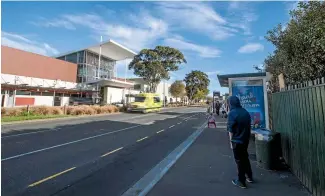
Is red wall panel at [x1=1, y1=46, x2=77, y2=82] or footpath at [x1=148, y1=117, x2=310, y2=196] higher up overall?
red wall panel at [x1=1, y1=46, x2=77, y2=82]

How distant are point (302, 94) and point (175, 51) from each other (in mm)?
46483

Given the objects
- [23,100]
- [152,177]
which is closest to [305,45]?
[152,177]

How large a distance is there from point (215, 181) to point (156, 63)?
141 ft

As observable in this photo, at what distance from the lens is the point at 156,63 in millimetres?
47469

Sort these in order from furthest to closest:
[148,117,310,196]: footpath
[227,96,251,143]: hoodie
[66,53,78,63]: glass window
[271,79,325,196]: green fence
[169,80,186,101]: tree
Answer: [169,80,186,101]: tree
[66,53,78,63]: glass window
[227,96,251,143]: hoodie
[148,117,310,196]: footpath
[271,79,325,196]: green fence

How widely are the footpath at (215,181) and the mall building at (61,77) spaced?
92.6 feet

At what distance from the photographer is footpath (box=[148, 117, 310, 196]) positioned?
4773 mm

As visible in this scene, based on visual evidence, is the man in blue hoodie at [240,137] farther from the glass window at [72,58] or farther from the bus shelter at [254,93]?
the glass window at [72,58]

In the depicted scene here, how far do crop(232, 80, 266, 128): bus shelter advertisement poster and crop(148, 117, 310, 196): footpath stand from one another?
2.80 metres

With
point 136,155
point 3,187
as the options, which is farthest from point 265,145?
point 3,187

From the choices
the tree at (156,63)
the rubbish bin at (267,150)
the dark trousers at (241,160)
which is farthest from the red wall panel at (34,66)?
the dark trousers at (241,160)

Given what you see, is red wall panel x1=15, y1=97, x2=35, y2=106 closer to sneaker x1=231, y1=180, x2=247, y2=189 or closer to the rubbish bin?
the rubbish bin

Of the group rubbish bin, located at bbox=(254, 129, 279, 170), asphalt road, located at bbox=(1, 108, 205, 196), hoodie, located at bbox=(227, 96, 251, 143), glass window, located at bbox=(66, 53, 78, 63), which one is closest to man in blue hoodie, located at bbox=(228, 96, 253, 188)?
hoodie, located at bbox=(227, 96, 251, 143)

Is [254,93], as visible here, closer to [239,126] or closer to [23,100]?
[239,126]
